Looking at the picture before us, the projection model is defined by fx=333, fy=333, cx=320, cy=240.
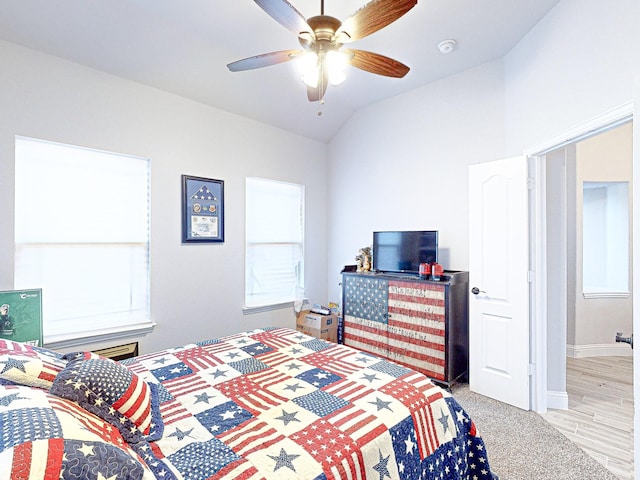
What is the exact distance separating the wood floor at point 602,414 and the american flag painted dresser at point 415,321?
844mm

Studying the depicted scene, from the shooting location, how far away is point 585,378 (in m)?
3.36

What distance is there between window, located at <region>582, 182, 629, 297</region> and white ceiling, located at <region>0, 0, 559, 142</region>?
266 cm

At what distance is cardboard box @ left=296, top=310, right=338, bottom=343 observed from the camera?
4.10 meters

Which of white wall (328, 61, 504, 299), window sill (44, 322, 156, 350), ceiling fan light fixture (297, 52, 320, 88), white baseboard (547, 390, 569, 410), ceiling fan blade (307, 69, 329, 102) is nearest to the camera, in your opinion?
ceiling fan light fixture (297, 52, 320, 88)

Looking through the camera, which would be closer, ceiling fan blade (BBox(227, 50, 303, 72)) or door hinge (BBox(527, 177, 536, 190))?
ceiling fan blade (BBox(227, 50, 303, 72))

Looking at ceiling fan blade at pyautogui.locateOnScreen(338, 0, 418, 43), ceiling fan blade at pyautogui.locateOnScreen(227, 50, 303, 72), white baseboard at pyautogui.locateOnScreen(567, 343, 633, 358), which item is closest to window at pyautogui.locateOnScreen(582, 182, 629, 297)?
white baseboard at pyautogui.locateOnScreen(567, 343, 633, 358)

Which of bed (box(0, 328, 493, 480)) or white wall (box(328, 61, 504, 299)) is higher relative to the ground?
white wall (box(328, 61, 504, 299))

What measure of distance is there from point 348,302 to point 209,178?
2.09 meters

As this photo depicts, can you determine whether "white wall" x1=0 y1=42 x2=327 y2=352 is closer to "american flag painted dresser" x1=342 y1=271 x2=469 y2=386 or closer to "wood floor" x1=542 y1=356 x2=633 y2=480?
"american flag painted dresser" x1=342 y1=271 x2=469 y2=386

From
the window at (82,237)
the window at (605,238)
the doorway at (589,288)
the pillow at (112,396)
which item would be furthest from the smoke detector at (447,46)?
the pillow at (112,396)

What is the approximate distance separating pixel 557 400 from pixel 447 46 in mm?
3199

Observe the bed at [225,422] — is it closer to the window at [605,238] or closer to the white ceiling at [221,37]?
the white ceiling at [221,37]

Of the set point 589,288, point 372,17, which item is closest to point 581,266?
point 589,288

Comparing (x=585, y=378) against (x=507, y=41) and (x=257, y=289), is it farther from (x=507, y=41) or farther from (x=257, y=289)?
(x=257, y=289)
